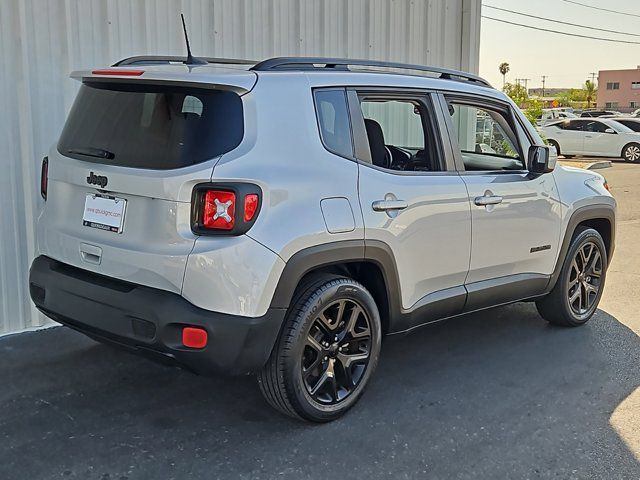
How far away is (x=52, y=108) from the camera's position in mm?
5258

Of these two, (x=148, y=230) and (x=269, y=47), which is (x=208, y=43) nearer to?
(x=269, y=47)

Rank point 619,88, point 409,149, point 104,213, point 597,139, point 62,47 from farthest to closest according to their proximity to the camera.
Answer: point 619,88 < point 597,139 < point 62,47 < point 409,149 < point 104,213

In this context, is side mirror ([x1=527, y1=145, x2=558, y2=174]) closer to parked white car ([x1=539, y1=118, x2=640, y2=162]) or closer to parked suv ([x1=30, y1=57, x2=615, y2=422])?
parked suv ([x1=30, y1=57, x2=615, y2=422])

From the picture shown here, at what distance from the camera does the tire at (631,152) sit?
22.3 metres

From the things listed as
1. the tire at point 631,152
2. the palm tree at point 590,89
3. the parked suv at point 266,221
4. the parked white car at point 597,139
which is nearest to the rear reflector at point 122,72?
the parked suv at point 266,221

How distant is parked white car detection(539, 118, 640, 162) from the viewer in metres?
22.4

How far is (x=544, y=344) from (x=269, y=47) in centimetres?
347

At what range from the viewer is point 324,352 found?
3852mm

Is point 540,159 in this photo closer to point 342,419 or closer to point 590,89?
A: point 342,419

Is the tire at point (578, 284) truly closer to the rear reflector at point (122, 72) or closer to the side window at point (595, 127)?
the rear reflector at point (122, 72)

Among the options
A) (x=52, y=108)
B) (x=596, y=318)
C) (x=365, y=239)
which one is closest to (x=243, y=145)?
(x=365, y=239)

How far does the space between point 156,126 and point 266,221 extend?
740 mm

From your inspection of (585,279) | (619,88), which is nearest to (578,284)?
(585,279)

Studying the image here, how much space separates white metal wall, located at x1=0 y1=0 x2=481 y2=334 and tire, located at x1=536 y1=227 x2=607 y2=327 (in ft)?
10.1
